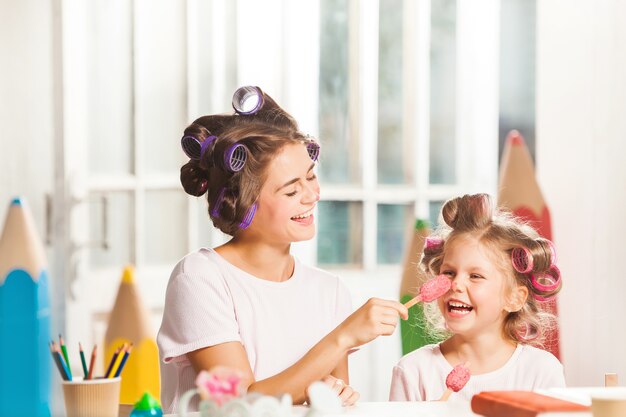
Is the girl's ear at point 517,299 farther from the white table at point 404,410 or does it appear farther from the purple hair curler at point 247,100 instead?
the purple hair curler at point 247,100

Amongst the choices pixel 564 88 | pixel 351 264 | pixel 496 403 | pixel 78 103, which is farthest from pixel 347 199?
pixel 496 403

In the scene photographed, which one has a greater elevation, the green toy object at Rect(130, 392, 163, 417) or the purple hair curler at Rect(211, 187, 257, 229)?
the purple hair curler at Rect(211, 187, 257, 229)

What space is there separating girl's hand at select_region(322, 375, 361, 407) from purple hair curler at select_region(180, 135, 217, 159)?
438 mm

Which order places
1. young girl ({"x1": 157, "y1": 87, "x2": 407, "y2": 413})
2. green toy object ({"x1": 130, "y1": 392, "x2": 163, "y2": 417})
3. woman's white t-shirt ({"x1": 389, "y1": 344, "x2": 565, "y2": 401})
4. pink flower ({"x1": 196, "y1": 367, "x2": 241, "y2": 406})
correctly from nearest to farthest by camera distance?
→ pink flower ({"x1": 196, "y1": 367, "x2": 241, "y2": 406}) < green toy object ({"x1": 130, "y1": 392, "x2": 163, "y2": 417}) < young girl ({"x1": 157, "y1": 87, "x2": 407, "y2": 413}) < woman's white t-shirt ({"x1": 389, "y1": 344, "x2": 565, "y2": 401})

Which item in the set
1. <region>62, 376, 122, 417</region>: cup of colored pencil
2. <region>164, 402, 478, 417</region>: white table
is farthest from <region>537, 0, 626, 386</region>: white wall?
<region>62, 376, 122, 417</region>: cup of colored pencil

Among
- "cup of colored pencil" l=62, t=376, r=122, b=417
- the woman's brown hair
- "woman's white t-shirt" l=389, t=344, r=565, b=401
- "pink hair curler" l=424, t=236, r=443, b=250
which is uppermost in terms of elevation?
the woman's brown hair

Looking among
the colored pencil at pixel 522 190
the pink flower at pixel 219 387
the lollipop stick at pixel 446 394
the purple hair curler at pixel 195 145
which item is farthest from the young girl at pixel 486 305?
the colored pencil at pixel 522 190

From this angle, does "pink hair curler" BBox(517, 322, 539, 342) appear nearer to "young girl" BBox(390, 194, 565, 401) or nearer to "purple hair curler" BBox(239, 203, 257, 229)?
"young girl" BBox(390, 194, 565, 401)

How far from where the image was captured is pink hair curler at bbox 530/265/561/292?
185 cm

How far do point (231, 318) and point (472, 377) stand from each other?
43 centimetres

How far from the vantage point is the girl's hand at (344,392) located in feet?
5.22

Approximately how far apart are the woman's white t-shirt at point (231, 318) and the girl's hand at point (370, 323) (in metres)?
0.19

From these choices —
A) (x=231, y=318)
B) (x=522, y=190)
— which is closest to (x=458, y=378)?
(x=231, y=318)

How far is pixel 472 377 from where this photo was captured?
1792mm
